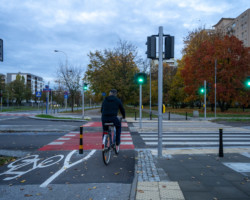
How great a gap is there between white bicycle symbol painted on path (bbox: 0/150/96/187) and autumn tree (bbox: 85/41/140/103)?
21.4 m

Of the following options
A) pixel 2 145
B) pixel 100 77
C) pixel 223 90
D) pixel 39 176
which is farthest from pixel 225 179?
pixel 223 90

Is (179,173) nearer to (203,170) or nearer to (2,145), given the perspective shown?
(203,170)

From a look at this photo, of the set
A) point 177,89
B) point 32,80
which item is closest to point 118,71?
point 177,89

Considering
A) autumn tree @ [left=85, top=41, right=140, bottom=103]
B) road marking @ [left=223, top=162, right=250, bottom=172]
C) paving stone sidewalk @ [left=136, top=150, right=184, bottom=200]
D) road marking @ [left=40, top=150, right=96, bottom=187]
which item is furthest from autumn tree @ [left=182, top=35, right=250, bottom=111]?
paving stone sidewalk @ [left=136, top=150, right=184, bottom=200]

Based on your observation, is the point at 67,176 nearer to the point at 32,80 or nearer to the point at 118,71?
→ the point at 118,71

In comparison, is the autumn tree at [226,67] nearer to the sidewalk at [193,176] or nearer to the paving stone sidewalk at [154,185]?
the sidewalk at [193,176]

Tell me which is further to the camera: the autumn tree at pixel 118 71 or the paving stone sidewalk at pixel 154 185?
the autumn tree at pixel 118 71

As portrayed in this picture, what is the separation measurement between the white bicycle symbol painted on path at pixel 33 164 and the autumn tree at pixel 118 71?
70.3 ft

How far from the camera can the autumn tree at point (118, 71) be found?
2775 cm

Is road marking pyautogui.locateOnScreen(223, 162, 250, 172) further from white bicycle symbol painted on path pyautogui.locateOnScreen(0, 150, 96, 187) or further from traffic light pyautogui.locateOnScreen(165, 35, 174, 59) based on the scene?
white bicycle symbol painted on path pyautogui.locateOnScreen(0, 150, 96, 187)

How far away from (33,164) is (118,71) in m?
23.9

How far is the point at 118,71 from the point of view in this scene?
28.7 metres

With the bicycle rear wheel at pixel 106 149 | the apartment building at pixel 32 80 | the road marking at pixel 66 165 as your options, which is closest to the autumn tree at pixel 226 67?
the road marking at pixel 66 165

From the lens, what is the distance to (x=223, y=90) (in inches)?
1158
